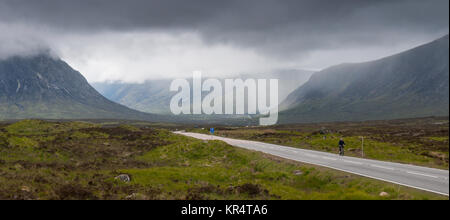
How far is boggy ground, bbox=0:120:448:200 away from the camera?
1739 cm

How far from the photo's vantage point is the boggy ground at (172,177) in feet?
57.1

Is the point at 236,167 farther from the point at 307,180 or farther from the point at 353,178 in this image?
the point at 353,178

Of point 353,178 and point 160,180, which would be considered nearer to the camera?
point 353,178

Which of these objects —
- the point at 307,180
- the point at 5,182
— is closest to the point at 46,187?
the point at 5,182

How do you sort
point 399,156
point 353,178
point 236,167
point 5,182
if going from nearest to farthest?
point 5,182 < point 353,178 < point 236,167 < point 399,156

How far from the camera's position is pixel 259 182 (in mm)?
22156

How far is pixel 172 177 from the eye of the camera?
78.9ft
